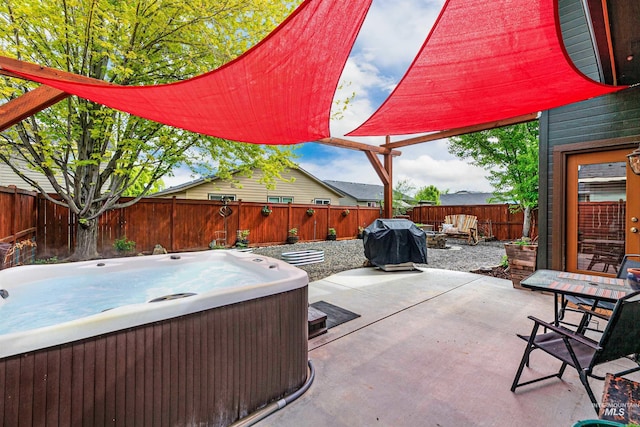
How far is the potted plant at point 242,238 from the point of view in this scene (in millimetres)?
8891

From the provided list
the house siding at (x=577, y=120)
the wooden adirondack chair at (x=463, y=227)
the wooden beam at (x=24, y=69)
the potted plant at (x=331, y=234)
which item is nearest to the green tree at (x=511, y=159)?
the house siding at (x=577, y=120)

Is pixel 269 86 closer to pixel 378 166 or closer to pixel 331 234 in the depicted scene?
pixel 378 166

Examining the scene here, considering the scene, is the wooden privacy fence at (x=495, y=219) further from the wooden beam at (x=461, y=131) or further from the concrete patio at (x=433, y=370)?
the concrete patio at (x=433, y=370)

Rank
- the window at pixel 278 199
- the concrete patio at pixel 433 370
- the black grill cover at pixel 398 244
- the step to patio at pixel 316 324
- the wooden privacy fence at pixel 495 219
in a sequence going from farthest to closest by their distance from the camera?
1. the window at pixel 278 199
2. the wooden privacy fence at pixel 495 219
3. the black grill cover at pixel 398 244
4. the step to patio at pixel 316 324
5. the concrete patio at pixel 433 370

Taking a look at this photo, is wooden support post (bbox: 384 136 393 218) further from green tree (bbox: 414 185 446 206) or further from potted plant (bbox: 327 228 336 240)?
green tree (bbox: 414 185 446 206)

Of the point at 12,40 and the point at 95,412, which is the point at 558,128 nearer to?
the point at 95,412

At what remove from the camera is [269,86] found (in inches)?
101

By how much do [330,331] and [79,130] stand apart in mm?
5798

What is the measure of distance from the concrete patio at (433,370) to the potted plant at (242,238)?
565cm

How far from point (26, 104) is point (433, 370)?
152 inches

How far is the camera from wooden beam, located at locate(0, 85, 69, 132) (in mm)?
2229

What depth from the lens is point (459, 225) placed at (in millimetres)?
11383

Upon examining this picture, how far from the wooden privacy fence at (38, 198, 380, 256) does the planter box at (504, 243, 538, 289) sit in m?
7.20

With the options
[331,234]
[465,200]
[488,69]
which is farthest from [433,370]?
[465,200]
